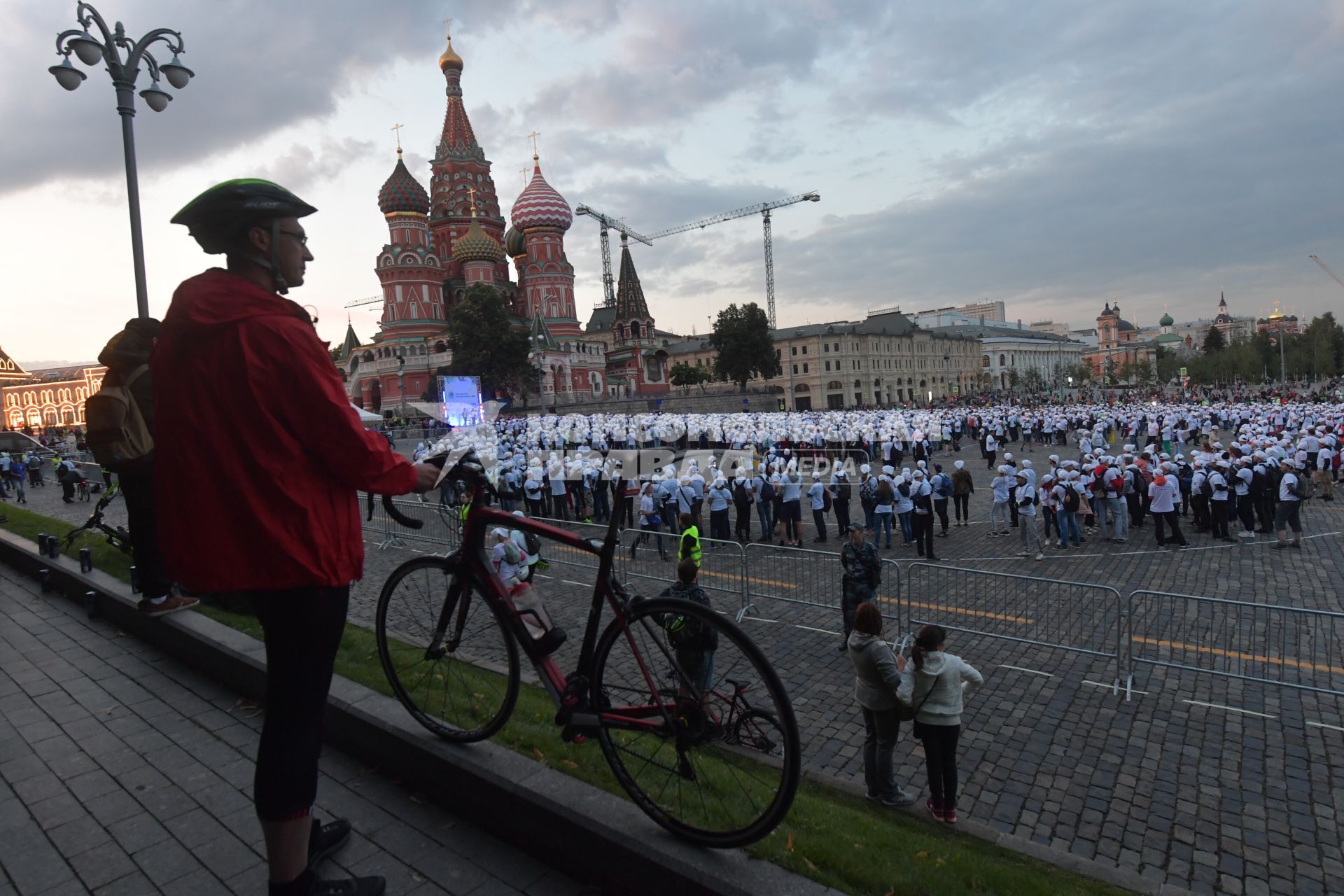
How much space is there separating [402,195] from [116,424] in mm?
71975

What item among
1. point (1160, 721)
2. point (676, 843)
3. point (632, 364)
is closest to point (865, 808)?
point (676, 843)

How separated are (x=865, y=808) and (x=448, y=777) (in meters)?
2.79

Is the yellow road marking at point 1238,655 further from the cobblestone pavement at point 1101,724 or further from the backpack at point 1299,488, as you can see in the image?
the backpack at point 1299,488

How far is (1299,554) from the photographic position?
1299 centimetres

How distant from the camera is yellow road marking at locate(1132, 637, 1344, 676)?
701 centimetres

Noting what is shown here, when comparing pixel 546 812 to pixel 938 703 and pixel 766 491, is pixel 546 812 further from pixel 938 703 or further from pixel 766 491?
pixel 766 491

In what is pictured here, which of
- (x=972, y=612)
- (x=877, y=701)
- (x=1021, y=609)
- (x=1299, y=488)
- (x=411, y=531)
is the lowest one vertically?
(x=972, y=612)

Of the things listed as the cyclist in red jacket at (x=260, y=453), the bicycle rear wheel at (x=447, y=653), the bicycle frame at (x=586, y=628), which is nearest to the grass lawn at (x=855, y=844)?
the bicycle rear wheel at (x=447, y=653)

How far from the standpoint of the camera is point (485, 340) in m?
54.7

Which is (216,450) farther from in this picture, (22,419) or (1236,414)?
(22,419)

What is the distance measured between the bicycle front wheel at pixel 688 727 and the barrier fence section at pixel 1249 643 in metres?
6.01

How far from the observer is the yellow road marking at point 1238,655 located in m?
7.01

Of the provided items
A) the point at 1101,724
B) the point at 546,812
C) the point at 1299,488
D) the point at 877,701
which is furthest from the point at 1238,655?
the point at 1299,488

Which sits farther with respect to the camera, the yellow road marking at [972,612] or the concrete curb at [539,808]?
the yellow road marking at [972,612]
